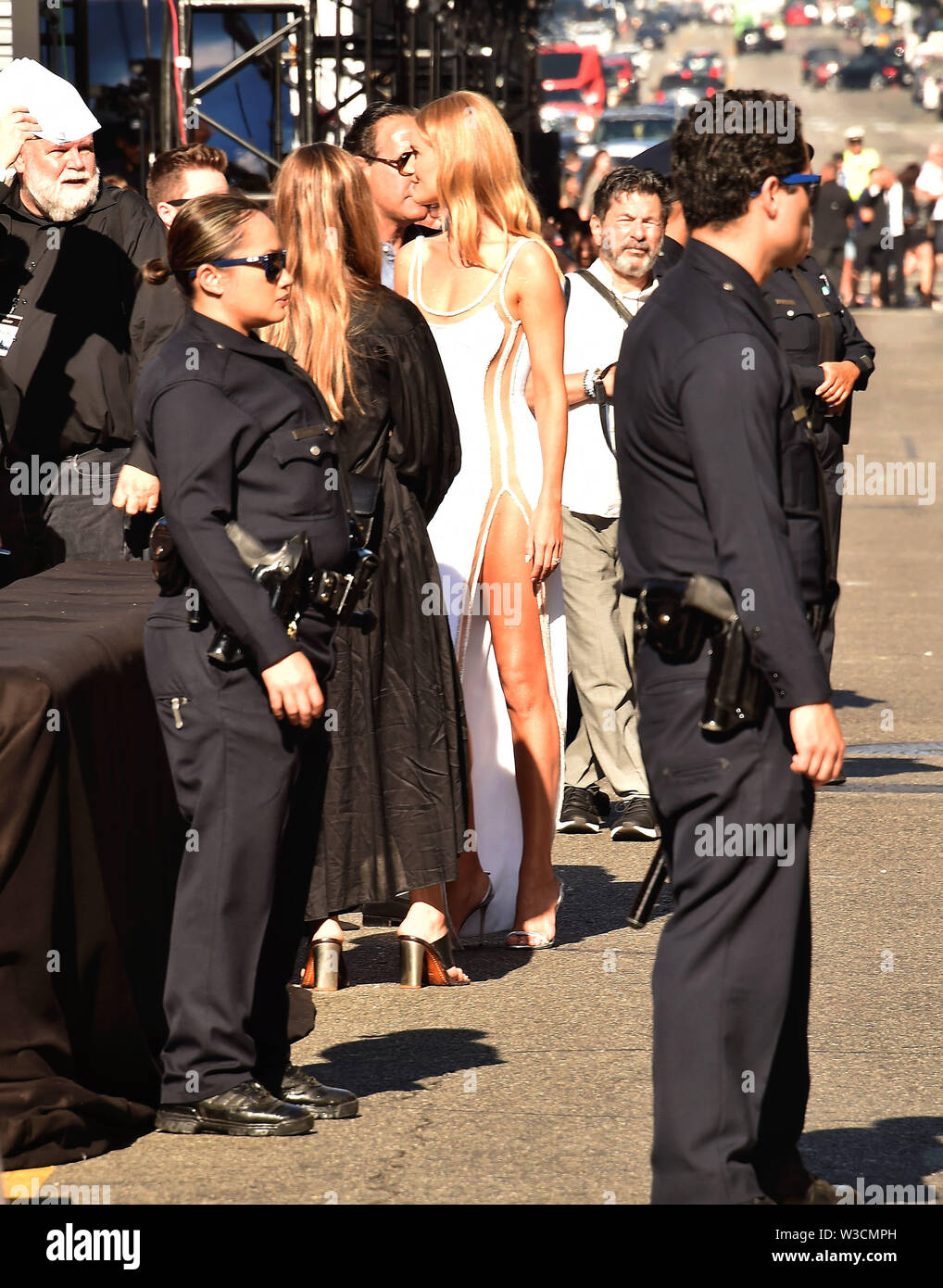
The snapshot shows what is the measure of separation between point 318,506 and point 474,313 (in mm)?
1661

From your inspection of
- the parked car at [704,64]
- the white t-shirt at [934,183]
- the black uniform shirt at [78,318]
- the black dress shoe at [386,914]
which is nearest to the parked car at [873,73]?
the parked car at [704,64]

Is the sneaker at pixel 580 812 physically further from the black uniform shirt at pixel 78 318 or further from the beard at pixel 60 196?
the beard at pixel 60 196

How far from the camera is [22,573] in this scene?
6.31 m

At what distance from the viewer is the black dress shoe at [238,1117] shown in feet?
14.0

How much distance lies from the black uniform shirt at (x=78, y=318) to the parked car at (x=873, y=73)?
7131 cm

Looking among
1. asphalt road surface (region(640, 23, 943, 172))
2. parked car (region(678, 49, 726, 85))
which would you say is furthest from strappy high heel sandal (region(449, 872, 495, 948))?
parked car (region(678, 49, 726, 85))

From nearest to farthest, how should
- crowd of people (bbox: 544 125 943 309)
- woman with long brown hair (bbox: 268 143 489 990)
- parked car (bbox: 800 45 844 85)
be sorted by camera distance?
woman with long brown hair (bbox: 268 143 489 990)
crowd of people (bbox: 544 125 943 309)
parked car (bbox: 800 45 844 85)

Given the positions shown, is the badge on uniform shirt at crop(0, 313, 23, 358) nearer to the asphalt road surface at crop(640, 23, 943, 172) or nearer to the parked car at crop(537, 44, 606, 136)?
the asphalt road surface at crop(640, 23, 943, 172)

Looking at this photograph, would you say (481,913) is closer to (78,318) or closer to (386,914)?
(386,914)

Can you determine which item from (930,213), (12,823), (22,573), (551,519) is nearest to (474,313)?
(551,519)

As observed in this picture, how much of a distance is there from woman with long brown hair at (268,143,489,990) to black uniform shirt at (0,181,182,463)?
1.34 metres

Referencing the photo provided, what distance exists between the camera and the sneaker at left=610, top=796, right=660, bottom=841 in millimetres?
7126
